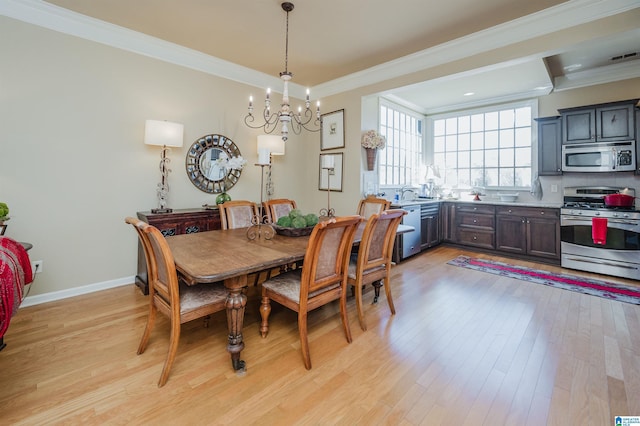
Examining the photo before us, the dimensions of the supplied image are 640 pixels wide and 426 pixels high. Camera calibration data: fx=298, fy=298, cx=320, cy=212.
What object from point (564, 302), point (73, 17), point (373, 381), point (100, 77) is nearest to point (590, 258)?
point (564, 302)

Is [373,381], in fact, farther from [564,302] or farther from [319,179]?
[319,179]

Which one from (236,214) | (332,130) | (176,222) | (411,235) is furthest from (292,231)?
(332,130)

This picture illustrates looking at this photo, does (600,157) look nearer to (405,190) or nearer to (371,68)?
(405,190)

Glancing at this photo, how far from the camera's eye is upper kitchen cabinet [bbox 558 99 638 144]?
388cm

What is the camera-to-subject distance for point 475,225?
4.95 meters

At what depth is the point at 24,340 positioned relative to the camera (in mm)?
2148

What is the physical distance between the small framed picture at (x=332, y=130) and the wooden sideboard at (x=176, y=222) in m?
2.10

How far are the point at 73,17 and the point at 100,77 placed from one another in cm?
54

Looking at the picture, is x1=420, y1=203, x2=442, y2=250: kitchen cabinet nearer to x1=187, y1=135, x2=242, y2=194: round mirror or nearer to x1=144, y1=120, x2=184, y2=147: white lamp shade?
x1=187, y1=135, x2=242, y2=194: round mirror

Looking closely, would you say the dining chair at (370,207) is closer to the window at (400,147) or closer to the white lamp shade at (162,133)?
the window at (400,147)

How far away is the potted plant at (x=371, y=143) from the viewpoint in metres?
4.32

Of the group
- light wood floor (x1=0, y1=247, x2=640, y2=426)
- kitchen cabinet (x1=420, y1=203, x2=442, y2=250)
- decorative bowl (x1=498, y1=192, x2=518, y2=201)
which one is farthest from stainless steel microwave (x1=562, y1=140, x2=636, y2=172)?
light wood floor (x1=0, y1=247, x2=640, y2=426)

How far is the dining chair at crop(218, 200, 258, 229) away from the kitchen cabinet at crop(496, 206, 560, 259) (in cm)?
384

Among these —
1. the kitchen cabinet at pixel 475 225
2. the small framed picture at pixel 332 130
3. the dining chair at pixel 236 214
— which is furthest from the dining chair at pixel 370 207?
the kitchen cabinet at pixel 475 225
